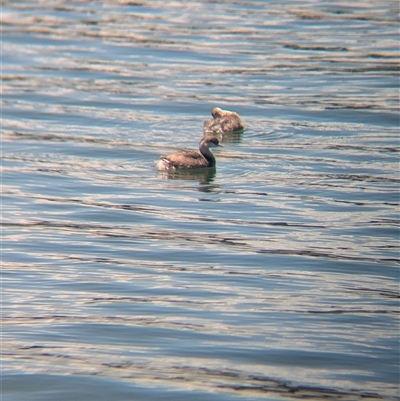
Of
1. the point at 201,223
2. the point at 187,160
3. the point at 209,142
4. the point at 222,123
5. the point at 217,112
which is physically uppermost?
the point at 217,112

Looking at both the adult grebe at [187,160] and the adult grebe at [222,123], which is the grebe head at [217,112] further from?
the adult grebe at [187,160]

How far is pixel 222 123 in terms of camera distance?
15234 mm

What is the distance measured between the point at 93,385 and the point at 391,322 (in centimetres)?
254

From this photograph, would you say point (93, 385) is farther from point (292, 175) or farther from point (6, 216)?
point (292, 175)

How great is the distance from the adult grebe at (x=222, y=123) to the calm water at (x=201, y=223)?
199mm

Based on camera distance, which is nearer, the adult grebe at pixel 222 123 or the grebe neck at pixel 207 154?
the grebe neck at pixel 207 154

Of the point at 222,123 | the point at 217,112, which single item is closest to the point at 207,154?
the point at 222,123

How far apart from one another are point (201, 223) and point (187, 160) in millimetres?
2322

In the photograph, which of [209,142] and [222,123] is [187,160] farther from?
[222,123]

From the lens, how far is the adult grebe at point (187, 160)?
13.5 meters

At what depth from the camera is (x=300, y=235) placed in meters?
10.8

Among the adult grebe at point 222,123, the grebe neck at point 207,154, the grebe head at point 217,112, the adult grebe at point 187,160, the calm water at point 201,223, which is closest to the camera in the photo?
the calm water at point 201,223

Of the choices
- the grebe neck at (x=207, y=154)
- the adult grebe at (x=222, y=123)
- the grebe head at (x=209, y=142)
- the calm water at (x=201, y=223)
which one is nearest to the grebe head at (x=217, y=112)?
the adult grebe at (x=222, y=123)

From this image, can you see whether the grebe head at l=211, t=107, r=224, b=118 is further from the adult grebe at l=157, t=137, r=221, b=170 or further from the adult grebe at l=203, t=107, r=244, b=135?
the adult grebe at l=157, t=137, r=221, b=170
